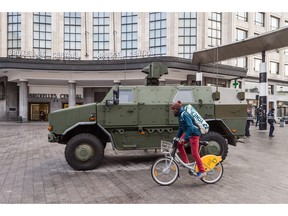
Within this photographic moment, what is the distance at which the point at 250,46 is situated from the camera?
18.0m

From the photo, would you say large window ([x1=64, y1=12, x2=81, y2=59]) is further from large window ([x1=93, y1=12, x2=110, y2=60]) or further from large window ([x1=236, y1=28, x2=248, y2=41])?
large window ([x1=236, y1=28, x2=248, y2=41])

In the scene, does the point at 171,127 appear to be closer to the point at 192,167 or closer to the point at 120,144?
the point at 120,144

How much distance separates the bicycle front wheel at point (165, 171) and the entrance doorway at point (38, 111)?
30.3 metres

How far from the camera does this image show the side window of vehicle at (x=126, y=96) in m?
7.07

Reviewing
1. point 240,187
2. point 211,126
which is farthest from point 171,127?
point 240,187

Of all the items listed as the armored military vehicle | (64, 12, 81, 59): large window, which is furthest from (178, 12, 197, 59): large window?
the armored military vehicle

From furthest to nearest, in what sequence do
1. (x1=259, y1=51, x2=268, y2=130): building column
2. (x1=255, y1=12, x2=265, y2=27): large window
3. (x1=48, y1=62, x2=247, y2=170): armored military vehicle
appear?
(x1=255, y1=12, x2=265, y2=27): large window < (x1=259, y1=51, x2=268, y2=130): building column < (x1=48, y1=62, x2=247, y2=170): armored military vehicle

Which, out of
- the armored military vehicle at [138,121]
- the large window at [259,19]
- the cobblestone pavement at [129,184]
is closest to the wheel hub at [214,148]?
the armored military vehicle at [138,121]

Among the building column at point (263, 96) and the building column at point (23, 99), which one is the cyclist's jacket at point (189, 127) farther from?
the building column at point (23, 99)

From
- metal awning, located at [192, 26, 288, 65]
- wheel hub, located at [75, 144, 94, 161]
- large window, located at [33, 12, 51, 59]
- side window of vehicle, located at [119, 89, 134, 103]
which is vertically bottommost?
wheel hub, located at [75, 144, 94, 161]

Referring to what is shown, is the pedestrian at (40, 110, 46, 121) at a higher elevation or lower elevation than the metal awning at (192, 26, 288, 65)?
lower

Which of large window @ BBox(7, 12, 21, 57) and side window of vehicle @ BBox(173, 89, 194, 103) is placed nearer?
side window of vehicle @ BBox(173, 89, 194, 103)

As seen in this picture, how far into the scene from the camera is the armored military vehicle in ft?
21.8

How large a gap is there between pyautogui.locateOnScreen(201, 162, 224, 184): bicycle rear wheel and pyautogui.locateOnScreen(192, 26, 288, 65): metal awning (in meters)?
13.1
